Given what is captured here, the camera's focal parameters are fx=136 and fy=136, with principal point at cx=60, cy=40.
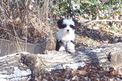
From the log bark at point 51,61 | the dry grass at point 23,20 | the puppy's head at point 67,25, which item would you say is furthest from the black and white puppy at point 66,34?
the dry grass at point 23,20

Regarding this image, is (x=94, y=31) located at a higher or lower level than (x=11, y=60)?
higher

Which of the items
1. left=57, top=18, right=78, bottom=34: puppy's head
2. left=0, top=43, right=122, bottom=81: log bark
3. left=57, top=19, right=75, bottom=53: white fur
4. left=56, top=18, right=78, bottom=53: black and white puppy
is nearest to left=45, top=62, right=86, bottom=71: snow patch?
left=0, top=43, right=122, bottom=81: log bark

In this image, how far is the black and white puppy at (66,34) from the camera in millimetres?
4188

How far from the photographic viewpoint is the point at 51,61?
3.22 meters

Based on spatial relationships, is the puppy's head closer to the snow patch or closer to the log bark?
the log bark

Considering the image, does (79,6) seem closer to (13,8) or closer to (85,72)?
(13,8)

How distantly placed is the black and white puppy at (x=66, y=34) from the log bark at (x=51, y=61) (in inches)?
23.1

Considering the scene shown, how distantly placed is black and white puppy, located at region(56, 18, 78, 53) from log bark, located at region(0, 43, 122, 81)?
1.92 feet

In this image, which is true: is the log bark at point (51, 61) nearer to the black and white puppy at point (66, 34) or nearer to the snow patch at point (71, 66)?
the snow patch at point (71, 66)

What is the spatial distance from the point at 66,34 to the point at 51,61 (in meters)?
1.40

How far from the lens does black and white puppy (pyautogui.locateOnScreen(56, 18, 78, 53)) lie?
165 inches

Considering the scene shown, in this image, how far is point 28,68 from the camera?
110 inches

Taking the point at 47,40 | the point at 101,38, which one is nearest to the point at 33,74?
the point at 47,40

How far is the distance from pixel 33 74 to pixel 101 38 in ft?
15.2
